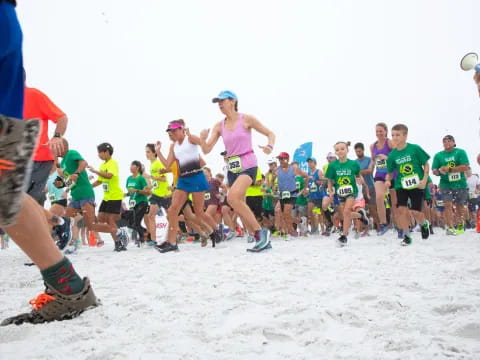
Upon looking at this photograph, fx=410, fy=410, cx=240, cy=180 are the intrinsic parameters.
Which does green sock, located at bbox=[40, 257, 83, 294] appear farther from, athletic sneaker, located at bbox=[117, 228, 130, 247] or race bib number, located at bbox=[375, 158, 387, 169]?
race bib number, located at bbox=[375, 158, 387, 169]

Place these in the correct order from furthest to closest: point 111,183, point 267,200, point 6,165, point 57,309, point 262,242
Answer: point 267,200, point 111,183, point 262,242, point 57,309, point 6,165

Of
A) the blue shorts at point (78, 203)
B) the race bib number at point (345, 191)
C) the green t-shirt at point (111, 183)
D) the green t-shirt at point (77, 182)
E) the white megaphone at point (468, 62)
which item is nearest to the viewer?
the white megaphone at point (468, 62)

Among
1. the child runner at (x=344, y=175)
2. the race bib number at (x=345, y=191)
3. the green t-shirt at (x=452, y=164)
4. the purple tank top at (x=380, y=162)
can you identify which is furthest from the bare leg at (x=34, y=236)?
the green t-shirt at (x=452, y=164)

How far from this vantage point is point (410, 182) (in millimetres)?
5434

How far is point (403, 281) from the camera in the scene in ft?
8.45

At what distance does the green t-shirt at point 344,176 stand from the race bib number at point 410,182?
114 centimetres

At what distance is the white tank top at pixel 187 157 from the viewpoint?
574 cm

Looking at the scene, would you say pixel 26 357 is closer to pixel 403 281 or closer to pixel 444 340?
pixel 444 340

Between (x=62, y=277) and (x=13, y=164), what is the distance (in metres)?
0.64

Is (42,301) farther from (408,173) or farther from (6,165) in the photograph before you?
(408,173)

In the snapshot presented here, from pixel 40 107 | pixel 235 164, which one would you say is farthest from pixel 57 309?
pixel 235 164

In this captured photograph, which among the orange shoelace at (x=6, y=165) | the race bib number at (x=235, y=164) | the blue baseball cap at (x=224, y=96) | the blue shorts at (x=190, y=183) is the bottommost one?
the orange shoelace at (x=6, y=165)

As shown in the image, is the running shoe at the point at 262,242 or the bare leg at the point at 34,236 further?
the running shoe at the point at 262,242

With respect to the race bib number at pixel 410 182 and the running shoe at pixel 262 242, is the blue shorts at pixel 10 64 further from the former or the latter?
the race bib number at pixel 410 182
